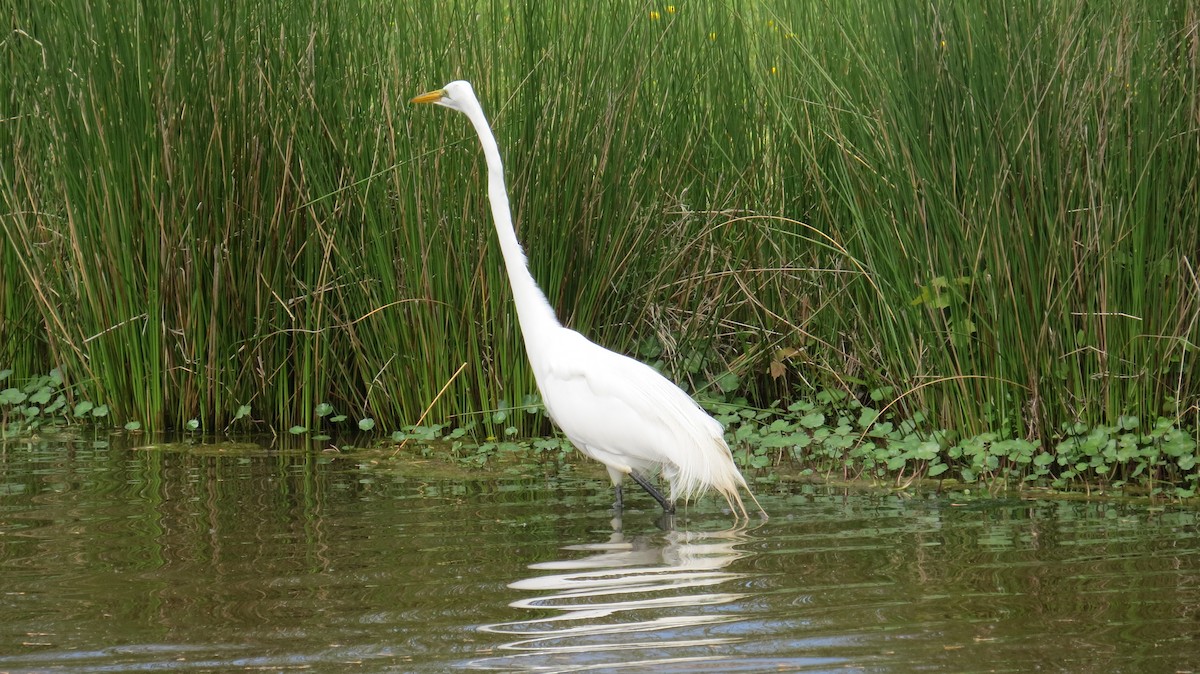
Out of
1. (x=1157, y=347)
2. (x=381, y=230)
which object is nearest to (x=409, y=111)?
(x=381, y=230)

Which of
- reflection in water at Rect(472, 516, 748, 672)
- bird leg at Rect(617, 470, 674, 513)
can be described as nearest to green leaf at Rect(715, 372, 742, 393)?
bird leg at Rect(617, 470, 674, 513)

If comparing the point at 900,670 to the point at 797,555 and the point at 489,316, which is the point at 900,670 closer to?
the point at 797,555

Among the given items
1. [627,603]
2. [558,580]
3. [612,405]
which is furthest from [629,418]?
[627,603]

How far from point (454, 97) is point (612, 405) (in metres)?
1.17

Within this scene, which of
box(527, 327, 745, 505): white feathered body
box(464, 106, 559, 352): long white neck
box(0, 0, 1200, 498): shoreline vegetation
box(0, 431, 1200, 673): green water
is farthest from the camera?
box(464, 106, 559, 352): long white neck

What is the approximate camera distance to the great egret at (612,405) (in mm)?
4285

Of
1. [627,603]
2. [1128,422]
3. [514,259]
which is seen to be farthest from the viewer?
[514,259]

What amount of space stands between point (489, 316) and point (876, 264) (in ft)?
4.85

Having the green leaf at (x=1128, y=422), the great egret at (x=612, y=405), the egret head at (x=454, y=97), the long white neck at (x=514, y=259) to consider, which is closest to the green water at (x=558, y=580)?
the great egret at (x=612, y=405)

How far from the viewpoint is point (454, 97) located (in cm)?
468

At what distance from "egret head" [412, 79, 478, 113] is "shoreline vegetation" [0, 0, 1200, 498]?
45cm

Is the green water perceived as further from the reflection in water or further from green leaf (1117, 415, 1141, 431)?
green leaf (1117, 415, 1141, 431)

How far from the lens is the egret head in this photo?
4.61 m

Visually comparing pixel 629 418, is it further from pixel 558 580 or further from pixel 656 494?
pixel 558 580
